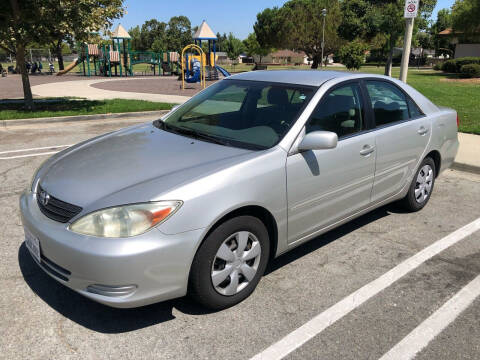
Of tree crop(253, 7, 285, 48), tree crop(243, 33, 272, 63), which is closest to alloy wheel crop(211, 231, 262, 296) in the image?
tree crop(253, 7, 285, 48)

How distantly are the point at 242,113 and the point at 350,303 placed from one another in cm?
184

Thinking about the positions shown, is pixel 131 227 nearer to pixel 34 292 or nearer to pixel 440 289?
pixel 34 292

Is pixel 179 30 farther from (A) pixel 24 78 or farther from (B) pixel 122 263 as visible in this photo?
(B) pixel 122 263

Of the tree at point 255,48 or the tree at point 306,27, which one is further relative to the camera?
the tree at point 255,48

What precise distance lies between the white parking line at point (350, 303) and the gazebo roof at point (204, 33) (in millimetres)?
23316

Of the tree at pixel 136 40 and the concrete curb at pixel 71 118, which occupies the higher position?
the tree at pixel 136 40

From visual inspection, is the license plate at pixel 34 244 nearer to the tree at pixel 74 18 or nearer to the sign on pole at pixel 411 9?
the sign on pole at pixel 411 9

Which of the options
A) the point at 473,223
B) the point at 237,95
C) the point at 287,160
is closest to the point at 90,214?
the point at 287,160

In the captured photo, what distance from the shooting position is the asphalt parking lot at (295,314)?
2574 millimetres

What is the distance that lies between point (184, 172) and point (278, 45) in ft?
196

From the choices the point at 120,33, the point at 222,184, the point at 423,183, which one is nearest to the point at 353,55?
the point at 120,33

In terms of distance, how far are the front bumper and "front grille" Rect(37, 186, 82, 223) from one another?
2.0 inches

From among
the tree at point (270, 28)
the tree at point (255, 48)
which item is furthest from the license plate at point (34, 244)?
the tree at point (255, 48)

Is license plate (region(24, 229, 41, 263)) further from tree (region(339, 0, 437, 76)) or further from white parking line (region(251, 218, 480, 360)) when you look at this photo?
tree (region(339, 0, 437, 76))
